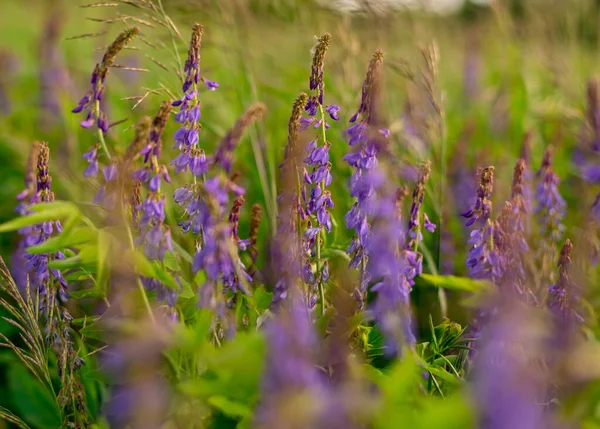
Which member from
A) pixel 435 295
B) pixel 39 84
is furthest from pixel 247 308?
pixel 39 84

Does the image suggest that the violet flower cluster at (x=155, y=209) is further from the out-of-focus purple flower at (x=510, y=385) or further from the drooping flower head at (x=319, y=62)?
the out-of-focus purple flower at (x=510, y=385)

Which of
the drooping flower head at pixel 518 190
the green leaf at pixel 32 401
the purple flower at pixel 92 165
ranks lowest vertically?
the green leaf at pixel 32 401

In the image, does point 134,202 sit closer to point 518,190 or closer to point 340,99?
point 518,190

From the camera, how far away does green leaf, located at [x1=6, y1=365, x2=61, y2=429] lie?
2.23 meters

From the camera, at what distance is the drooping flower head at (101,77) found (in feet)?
5.33

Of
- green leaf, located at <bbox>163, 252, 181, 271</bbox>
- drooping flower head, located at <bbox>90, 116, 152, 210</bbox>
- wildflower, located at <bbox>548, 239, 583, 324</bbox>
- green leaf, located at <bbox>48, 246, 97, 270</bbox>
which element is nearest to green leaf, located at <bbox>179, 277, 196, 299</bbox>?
green leaf, located at <bbox>163, 252, 181, 271</bbox>

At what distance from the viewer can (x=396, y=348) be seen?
5.19 ft

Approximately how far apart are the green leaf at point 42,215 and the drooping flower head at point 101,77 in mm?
414

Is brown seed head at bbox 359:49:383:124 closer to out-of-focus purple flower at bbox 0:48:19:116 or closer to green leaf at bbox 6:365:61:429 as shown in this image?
green leaf at bbox 6:365:61:429

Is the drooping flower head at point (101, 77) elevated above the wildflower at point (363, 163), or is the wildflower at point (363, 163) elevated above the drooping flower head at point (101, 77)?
the drooping flower head at point (101, 77)

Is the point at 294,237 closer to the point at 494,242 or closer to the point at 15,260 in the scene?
the point at 494,242

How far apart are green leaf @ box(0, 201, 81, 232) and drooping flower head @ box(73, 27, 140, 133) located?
1.36ft


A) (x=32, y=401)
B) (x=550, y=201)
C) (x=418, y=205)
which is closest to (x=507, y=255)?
(x=418, y=205)

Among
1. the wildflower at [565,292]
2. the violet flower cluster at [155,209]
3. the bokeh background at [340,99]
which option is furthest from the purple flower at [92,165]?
the wildflower at [565,292]
